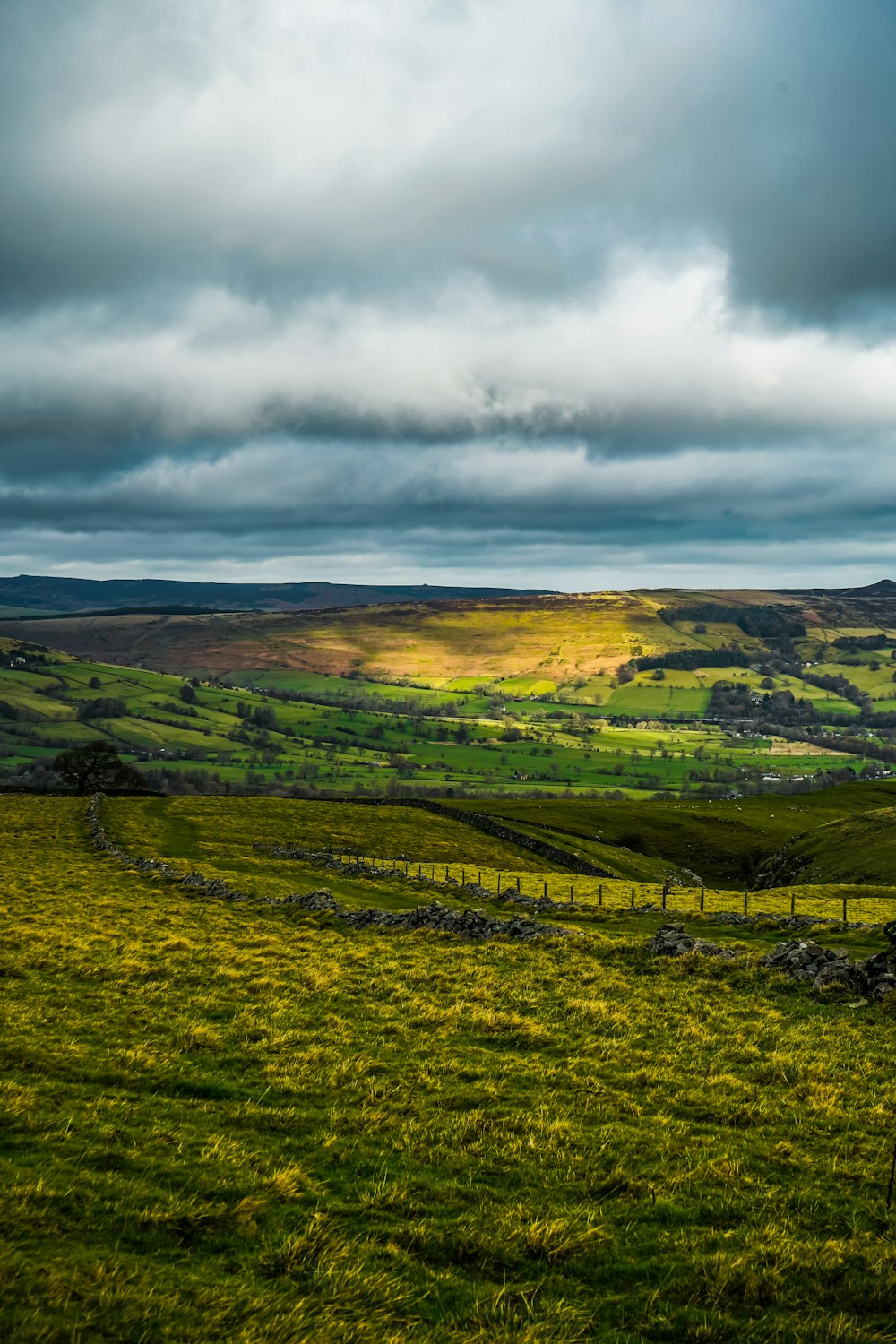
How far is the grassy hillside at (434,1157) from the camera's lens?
26.0ft

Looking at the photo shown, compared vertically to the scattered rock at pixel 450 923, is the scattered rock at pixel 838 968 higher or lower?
higher

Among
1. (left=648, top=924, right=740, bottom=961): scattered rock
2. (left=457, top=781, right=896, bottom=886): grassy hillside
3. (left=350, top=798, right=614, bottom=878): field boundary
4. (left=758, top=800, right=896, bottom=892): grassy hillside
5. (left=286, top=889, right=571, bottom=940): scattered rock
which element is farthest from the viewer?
(left=457, top=781, right=896, bottom=886): grassy hillside

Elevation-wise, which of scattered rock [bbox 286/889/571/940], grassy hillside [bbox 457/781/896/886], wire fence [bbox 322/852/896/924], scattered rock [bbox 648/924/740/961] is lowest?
grassy hillside [bbox 457/781/896/886]

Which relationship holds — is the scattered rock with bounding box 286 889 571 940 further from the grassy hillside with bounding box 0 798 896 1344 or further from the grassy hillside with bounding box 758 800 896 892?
the grassy hillside with bounding box 758 800 896 892

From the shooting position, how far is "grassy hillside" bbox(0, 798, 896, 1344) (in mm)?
7910

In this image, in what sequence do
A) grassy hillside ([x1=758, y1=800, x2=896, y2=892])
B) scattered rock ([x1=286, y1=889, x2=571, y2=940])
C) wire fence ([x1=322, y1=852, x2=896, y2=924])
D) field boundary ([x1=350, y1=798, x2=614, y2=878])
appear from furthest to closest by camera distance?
field boundary ([x1=350, y1=798, x2=614, y2=878]), grassy hillside ([x1=758, y1=800, x2=896, y2=892]), wire fence ([x1=322, y1=852, x2=896, y2=924]), scattered rock ([x1=286, y1=889, x2=571, y2=940])

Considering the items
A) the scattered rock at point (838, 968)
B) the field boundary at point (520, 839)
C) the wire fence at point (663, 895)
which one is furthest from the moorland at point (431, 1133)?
the field boundary at point (520, 839)

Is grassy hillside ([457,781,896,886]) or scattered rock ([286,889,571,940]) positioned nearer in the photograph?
scattered rock ([286,889,571,940])

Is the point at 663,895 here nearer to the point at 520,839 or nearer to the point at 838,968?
the point at 838,968

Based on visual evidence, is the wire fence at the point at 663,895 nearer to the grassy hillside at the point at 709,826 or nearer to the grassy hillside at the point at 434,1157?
the grassy hillside at the point at 709,826

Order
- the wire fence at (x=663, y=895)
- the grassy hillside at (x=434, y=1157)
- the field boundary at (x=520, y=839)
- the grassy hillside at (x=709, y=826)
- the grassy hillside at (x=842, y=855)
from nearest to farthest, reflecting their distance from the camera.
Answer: the grassy hillside at (x=434, y=1157) → the wire fence at (x=663, y=895) → the grassy hillside at (x=842, y=855) → the field boundary at (x=520, y=839) → the grassy hillside at (x=709, y=826)

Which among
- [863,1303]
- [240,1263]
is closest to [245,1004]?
[240,1263]

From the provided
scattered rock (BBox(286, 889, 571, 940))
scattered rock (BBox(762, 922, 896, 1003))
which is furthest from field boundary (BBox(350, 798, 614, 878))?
scattered rock (BBox(762, 922, 896, 1003))

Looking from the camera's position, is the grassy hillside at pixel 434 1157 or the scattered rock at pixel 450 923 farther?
the scattered rock at pixel 450 923
